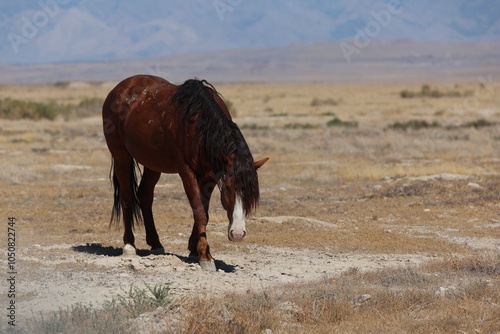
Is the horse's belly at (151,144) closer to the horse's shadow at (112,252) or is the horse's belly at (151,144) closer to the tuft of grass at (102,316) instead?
the horse's shadow at (112,252)

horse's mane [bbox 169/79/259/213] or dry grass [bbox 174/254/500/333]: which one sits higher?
horse's mane [bbox 169/79/259/213]

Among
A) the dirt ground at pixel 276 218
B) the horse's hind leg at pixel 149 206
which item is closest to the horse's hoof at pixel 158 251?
the horse's hind leg at pixel 149 206

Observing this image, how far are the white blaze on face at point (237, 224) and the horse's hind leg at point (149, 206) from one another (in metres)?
2.61

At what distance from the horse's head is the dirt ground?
63 cm

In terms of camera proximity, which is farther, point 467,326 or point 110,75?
point 110,75

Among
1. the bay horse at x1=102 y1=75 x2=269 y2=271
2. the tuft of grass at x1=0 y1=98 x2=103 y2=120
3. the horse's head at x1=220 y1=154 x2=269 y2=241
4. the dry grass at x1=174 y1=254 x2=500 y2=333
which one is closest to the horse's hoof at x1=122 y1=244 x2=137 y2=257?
the bay horse at x1=102 y1=75 x2=269 y2=271

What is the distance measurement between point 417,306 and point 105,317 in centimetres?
279

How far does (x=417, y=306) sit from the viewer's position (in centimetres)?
801

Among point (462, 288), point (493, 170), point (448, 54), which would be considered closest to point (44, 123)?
point (493, 170)

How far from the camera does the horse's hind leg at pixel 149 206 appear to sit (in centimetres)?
1124

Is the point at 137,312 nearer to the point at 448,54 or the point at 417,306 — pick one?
the point at 417,306

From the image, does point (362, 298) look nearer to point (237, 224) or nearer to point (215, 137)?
point (237, 224)

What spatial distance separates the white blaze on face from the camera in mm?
8703

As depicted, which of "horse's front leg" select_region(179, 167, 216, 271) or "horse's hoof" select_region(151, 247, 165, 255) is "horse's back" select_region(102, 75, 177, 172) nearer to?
"horse's front leg" select_region(179, 167, 216, 271)
